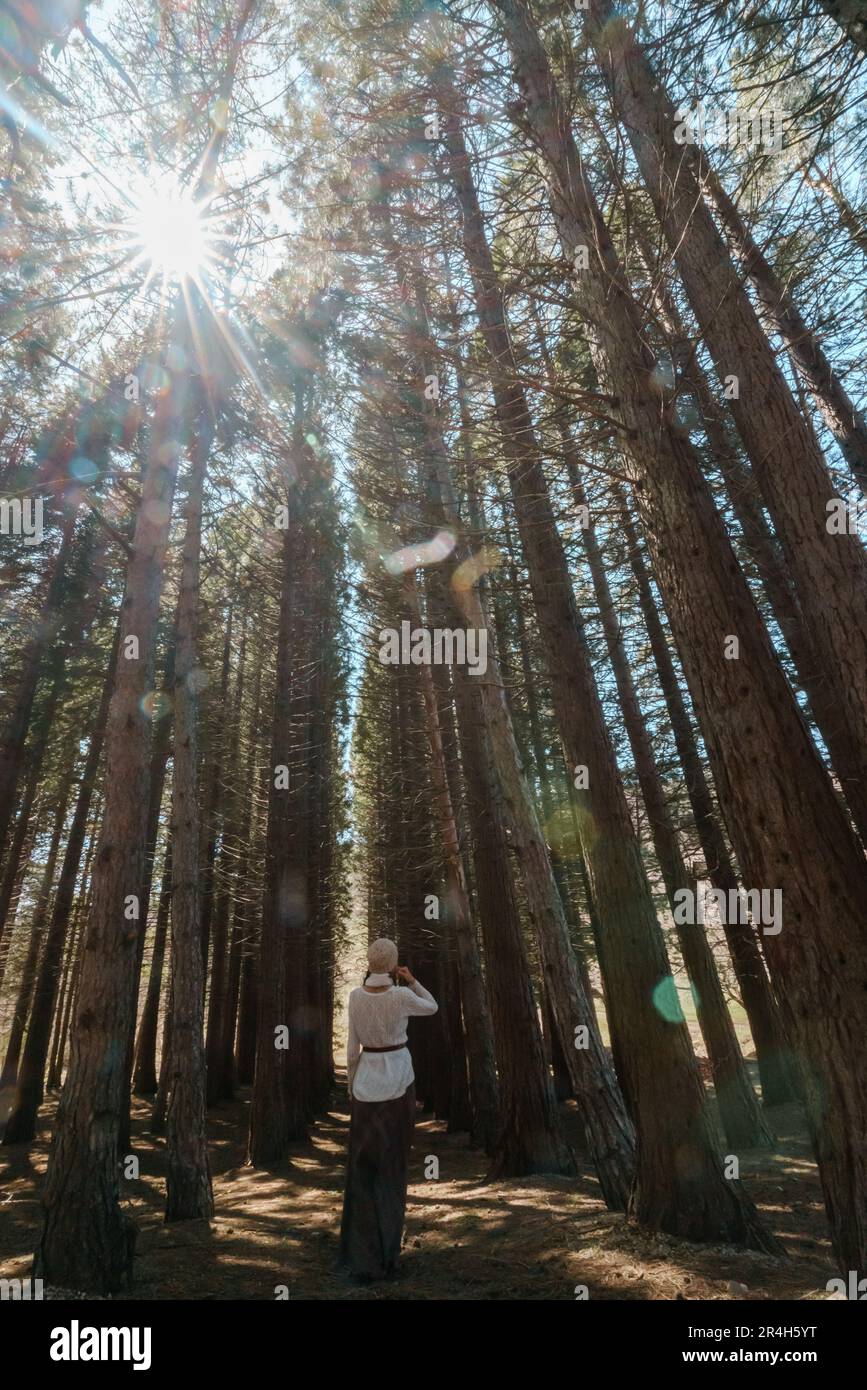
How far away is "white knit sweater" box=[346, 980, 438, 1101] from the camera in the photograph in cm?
501

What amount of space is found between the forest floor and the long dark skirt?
0.14 m

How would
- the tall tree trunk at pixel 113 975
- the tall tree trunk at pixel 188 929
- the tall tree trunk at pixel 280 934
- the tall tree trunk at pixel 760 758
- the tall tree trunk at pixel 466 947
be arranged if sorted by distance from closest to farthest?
the tall tree trunk at pixel 760 758 < the tall tree trunk at pixel 113 975 < the tall tree trunk at pixel 188 929 < the tall tree trunk at pixel 280 934 < the tall tree trunk at pixel 466 947

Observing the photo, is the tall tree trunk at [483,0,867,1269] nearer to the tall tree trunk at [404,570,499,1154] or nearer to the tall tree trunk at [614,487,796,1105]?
the tall tree trunk at [614,487,796,1105]

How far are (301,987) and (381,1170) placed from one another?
10774 millimetres

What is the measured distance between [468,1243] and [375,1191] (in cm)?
144

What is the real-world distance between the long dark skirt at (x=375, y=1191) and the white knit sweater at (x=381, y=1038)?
0.34 feet

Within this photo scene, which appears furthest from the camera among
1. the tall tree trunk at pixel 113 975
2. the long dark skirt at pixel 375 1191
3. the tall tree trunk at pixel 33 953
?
the tall tree trunk at pixel 33 953

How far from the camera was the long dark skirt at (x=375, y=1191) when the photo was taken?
4.87 m

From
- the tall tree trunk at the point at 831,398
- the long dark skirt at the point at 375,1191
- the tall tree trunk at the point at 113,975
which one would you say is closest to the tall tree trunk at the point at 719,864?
the tall tree trunk at the point at 831,398

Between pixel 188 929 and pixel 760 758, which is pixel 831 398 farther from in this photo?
pixel 188 929

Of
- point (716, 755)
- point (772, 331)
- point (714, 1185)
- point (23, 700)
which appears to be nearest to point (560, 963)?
point (714, 1185)

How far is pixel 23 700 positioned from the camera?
12.8 m

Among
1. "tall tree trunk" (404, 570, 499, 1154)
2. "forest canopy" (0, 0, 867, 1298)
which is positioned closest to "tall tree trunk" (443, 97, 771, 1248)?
"forest canopy" (0, 0, 867, 1298)

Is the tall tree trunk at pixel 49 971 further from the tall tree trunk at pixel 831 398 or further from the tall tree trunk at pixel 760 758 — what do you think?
the tall tree trunk at pixel 831 398
